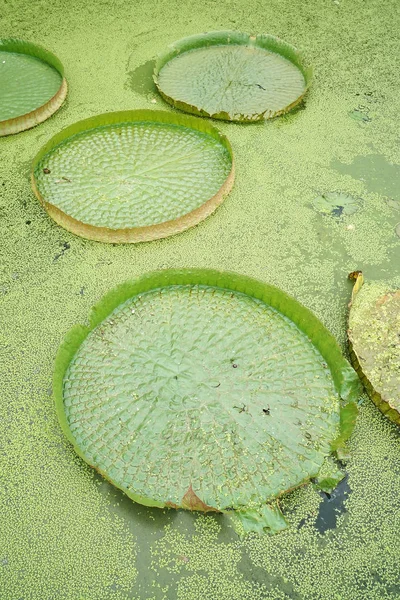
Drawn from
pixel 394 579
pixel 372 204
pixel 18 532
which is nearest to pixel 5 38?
pixel 372 204

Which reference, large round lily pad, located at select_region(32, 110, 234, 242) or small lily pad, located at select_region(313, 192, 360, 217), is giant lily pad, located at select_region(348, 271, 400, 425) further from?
large round lily pad, located at select_region(32, 110, 234, 242)

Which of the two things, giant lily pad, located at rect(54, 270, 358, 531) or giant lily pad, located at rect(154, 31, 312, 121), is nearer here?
giant lily pad, located at rect(54, 270, 358, 531)

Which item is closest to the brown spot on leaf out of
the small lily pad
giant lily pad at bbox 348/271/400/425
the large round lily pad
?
giant lily pad at bbox 348/271/400/425

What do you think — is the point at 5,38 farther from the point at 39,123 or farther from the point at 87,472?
the point at 87,472

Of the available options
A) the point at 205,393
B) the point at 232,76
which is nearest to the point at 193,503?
the point at 205,393

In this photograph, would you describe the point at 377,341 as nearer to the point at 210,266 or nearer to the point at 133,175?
the point at 210,266

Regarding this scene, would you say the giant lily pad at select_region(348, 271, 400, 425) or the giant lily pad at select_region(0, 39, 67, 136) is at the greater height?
the giant lily pad at select_region(0, 39, 67, 136)

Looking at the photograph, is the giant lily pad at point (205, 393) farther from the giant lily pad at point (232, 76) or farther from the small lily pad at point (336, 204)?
the giant lily pad at point (232, 76)
